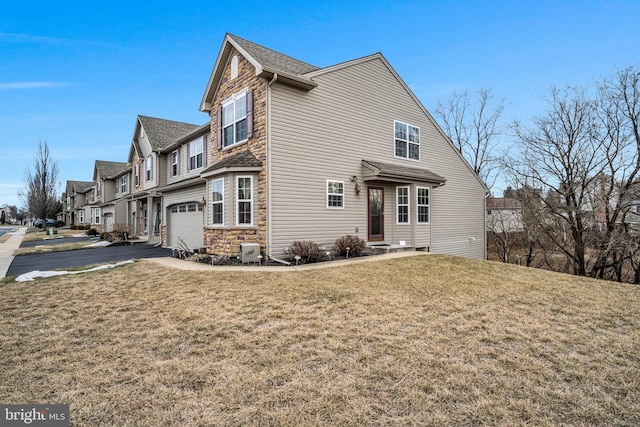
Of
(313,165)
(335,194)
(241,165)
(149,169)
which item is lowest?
(335,194)

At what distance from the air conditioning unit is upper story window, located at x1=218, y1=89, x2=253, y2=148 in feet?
13.1

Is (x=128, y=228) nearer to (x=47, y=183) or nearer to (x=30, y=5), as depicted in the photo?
(x=30, y=5)

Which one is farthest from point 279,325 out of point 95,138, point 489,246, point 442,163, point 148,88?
point 95,138

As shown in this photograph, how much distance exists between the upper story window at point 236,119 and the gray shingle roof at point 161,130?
8.76m

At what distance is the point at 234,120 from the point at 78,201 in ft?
153

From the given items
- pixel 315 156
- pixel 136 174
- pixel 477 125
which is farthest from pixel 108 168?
pixel 477 125

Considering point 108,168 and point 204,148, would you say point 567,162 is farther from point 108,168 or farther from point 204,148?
point 108,168

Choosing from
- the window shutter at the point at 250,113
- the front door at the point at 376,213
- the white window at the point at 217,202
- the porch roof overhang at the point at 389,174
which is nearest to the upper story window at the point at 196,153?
the white window at the point at 217,202

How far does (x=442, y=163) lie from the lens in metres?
16.2

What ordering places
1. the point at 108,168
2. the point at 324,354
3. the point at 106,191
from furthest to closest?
the point at 108,168 → the point at 106,191 → the point at 324,354

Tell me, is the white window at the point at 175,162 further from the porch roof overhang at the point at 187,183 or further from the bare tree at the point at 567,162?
the bare tree at the point at 567,162

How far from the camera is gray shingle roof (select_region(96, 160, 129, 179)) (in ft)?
103

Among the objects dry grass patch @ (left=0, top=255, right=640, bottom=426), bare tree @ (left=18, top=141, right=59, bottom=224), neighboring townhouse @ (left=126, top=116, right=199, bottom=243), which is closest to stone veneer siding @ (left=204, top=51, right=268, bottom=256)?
dry grass patch @ (left=0, top=255, right=640, bottom=426)

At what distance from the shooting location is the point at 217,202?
1129 cm
